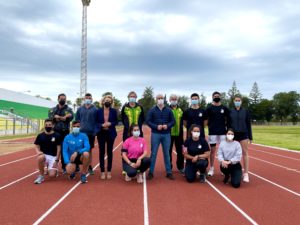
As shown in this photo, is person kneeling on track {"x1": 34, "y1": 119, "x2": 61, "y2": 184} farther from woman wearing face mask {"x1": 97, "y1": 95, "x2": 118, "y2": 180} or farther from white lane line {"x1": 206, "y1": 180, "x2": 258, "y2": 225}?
white lane line {"x1": 206, "y1": 180, "x2": 258, "y2": 225}

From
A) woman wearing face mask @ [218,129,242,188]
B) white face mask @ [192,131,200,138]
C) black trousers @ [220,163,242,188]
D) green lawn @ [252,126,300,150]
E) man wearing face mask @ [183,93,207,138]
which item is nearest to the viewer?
black trousers @ [220,163,242,188]

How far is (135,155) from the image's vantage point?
7.68 metres

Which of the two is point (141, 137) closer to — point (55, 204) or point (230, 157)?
point (230, 157)

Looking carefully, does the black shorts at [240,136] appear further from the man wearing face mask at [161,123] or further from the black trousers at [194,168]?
the man wearing face mask at [161,123]

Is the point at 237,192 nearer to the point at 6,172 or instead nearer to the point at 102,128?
the point at 102,128

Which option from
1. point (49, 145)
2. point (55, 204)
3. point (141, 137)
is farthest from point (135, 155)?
point (55, 204)

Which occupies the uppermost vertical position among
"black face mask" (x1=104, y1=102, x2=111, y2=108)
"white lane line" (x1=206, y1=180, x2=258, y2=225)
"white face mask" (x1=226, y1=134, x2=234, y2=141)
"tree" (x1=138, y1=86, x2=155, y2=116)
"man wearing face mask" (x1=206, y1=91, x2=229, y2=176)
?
"tree" (x1=138, y1=86, x2=155, y2=116)

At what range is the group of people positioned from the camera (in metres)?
7.52

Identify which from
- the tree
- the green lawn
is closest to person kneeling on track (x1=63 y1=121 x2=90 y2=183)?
the green lawn

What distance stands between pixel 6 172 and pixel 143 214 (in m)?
5.44

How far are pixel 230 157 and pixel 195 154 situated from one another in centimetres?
82

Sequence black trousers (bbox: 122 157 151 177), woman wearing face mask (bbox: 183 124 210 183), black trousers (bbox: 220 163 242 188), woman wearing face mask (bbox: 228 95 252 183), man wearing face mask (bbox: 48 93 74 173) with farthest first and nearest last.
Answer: man wearing face mask (bbox: 48 93 74 173), woman wearing face mask (bbox: 228 95 252 183), woman wearing face mask (bbox: 183 124 210 183), black trousers (bbox: 122 157 151 177), black trousers (bbox: 220 163 242 188)

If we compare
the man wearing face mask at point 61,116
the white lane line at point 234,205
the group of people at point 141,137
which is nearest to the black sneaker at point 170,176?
the group of people at point 141,137

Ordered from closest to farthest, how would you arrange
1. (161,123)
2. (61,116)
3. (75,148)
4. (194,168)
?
(194,168) → (75,148) → (161,123) → (61,116)
